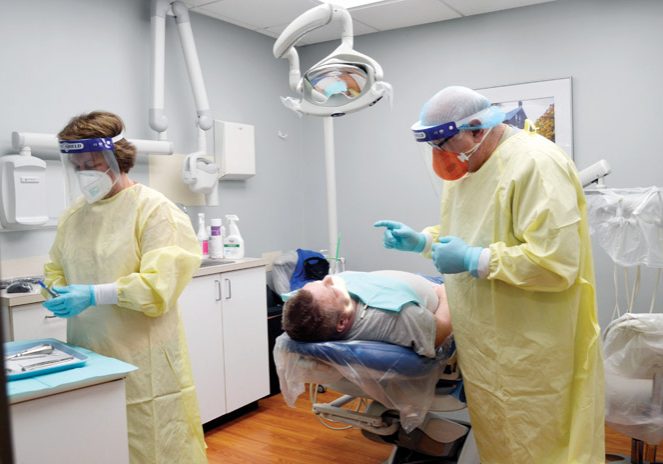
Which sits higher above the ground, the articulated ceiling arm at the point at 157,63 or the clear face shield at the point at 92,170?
the articulated ceiling arm at the point at 157,63

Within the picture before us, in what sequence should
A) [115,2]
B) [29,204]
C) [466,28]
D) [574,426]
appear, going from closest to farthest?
[574,426] → [29,204] → [115,2] → [466,28]

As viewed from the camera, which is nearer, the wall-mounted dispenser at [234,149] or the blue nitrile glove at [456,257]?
the blue nitrile glove at [456,257]

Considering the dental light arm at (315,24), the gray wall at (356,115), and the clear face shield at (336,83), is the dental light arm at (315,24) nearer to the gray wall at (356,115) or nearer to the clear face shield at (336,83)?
the clear face shield at (336,83)

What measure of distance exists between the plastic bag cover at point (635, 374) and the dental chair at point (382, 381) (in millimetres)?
560

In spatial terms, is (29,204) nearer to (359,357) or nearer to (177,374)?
(177,374)

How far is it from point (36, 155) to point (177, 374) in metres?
1.42

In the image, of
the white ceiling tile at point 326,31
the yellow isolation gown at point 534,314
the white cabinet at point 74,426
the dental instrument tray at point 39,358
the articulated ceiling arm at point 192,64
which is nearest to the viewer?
the white cabinet at point 74,426

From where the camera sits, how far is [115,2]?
9.89 ft

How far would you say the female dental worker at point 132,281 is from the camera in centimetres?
175

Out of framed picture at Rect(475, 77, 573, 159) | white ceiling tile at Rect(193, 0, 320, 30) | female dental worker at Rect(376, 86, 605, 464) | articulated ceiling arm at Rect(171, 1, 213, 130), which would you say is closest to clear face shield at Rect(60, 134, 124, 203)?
female dental worker at Rect(376, 86, 605, 464)

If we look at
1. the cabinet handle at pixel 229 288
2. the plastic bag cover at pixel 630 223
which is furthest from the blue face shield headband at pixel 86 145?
the plastic bag cover at pixel 630 223

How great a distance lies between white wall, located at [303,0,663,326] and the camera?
10.3 feet

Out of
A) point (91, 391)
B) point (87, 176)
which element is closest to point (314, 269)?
point (87, 176)

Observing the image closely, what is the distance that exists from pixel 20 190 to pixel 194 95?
115 cm
